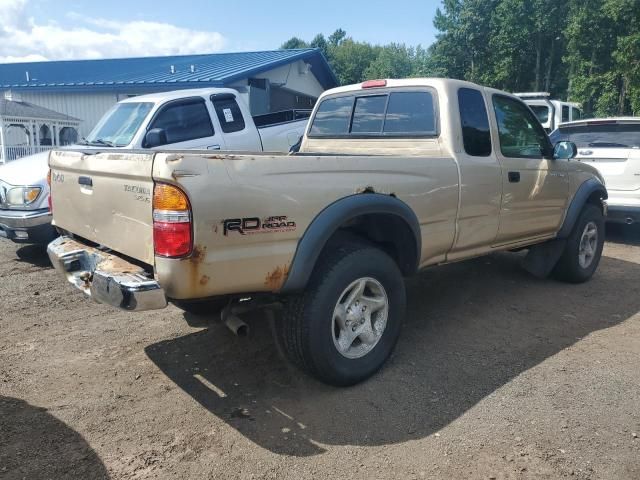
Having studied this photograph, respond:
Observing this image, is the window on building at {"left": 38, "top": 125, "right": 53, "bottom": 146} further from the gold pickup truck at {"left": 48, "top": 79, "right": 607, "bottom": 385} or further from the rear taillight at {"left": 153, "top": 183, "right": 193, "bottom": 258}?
the rear taillight at {"left": 153, "top": 183, "right": 193, "bottom": 258}

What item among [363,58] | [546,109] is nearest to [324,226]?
[546,109]

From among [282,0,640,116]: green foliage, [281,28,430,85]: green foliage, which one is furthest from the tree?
[282,0,640,116]: green foliage

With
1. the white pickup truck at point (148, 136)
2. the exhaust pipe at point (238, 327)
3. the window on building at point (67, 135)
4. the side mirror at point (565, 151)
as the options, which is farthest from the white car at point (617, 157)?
the window on building at point (67, 135)

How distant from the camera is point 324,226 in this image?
3.07m

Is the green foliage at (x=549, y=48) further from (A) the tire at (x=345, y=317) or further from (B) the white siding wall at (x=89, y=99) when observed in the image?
(A) the tire at (x=345, y=317)

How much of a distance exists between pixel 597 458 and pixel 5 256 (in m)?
6.78

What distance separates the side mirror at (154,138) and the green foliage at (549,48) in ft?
72.4

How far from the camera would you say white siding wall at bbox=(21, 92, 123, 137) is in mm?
17234

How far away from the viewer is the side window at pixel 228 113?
8055 mm

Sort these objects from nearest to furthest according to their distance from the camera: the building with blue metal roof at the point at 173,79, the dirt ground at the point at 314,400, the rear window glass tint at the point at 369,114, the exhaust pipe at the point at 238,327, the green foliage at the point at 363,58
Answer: the dirt ground at the point at 314,400, the exhaust pipe at the point at 238,327, the rear window glass tint at the point at 369,114, the building with blue metal roof at the point at 173,79, the green foliage at the point at 363,58

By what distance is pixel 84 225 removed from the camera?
137 inches

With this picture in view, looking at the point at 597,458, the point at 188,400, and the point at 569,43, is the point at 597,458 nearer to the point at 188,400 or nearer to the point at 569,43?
the point at 188,400

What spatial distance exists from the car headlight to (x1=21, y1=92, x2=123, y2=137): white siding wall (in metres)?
11.5

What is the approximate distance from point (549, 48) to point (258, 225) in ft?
116
